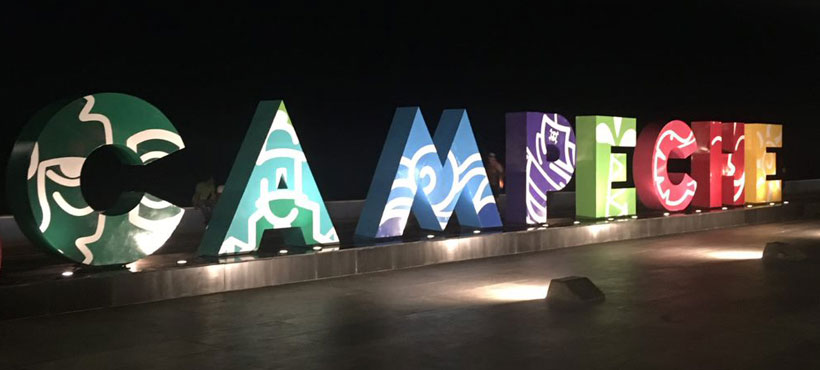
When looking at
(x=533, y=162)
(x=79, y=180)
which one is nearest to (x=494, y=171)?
(x=533, y=162)

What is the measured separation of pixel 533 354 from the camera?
23.4 feet

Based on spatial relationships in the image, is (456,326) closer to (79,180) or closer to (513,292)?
(513,292)

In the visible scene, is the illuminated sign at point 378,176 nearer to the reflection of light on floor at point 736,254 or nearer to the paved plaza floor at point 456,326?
the paved plaza floor at point 456,326

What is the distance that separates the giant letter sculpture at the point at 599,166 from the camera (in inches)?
648

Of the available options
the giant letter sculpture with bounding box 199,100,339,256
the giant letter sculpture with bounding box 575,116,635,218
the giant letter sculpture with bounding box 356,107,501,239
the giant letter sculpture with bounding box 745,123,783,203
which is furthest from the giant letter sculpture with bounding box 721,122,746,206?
the giant letter sculpture with bounding box 199,100,339,256

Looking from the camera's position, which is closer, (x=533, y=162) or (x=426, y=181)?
(x=426, y=181)

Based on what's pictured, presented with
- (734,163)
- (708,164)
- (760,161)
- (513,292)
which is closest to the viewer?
(513,292)

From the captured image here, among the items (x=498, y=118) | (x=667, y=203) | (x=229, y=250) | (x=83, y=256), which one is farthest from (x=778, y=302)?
(x=498, y=118)

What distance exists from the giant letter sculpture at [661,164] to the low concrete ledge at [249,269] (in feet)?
4.01

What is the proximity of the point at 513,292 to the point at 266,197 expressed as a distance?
3.56 meters

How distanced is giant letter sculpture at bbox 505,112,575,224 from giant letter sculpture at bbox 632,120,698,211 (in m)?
2.15

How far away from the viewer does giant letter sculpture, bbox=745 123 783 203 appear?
20.7 m

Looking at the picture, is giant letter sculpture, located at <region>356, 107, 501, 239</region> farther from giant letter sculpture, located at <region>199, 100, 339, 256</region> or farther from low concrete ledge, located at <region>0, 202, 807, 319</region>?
giant letter sculpture, located at <region>199, 100, 339, 256</region>

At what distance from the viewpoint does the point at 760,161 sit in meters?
21.1
